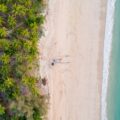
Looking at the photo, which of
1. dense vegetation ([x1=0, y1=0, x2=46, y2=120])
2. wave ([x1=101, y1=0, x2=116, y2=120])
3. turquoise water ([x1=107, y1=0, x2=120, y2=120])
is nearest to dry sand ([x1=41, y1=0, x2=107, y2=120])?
wave ([x1=101, y1=0, x2=116, y2=120])

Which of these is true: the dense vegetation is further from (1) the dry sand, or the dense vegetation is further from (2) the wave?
(2) the wave

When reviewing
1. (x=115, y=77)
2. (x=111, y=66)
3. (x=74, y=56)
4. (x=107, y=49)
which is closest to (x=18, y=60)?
(x=74, y=56)

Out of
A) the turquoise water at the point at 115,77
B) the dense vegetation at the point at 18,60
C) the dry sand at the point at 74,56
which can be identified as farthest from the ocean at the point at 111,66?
the dense vegetation at the point at 18,60

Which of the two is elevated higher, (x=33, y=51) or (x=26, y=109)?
(x=33, y=51)

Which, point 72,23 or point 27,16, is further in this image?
point 72,23

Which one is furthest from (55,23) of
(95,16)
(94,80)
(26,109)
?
(26,109)

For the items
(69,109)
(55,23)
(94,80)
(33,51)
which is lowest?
(69,109)

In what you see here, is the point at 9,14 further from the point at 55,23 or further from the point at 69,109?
the point at 69,109

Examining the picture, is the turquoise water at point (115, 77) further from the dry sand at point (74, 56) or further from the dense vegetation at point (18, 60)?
the dense vegetation at point (18, 60)

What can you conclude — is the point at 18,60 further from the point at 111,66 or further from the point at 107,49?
the point at 111,66
